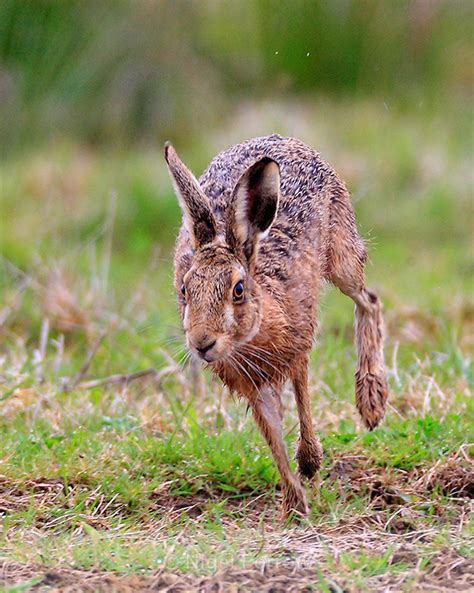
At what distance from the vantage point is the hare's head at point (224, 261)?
4.49 m

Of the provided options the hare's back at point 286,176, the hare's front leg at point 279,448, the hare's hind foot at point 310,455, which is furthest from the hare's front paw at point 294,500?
the hare's back at point 286,176

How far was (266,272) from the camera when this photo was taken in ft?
16.3

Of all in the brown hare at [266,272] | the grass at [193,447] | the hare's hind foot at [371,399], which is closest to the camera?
the grass at [193,447]

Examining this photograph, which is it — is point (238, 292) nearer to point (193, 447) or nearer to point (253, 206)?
point (253, 206)

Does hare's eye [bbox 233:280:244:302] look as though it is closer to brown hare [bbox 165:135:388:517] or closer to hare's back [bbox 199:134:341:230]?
brown hare [bbox 165:135:388:517]

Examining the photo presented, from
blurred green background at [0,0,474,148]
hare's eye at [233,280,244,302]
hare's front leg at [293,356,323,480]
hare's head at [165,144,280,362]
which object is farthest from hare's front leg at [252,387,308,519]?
blurred green background at [0,0,474,148]

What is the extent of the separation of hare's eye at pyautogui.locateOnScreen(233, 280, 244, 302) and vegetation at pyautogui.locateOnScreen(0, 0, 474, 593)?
0.85m

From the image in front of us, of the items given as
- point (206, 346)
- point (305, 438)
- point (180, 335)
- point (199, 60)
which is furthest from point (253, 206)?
point (199, 60)

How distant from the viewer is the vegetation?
4477mm

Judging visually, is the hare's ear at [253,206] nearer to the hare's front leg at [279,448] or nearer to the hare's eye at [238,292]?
the hare's eye at [238,292]

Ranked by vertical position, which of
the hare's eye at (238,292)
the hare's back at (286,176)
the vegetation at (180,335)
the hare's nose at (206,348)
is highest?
the hare's back at (286,176)

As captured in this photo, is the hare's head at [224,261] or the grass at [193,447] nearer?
the grass at [193,447]

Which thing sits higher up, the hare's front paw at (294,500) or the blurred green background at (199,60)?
the blurred green background at (199,60)

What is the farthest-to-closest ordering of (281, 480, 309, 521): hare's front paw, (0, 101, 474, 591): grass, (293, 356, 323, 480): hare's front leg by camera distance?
1. (293, 356, 323, 480): hare's front leg
2. (281, 480, 309, 521): hare's front paw
3. (0, 101, 474, 591): grass
